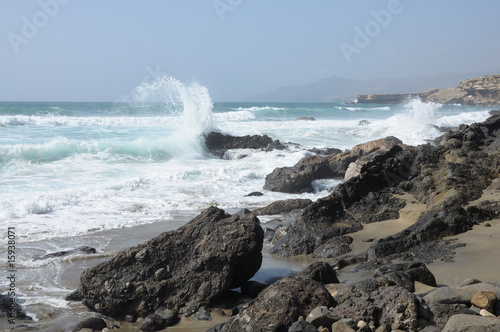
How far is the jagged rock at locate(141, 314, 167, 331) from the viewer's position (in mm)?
5098

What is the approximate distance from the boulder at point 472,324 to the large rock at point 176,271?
288 cm

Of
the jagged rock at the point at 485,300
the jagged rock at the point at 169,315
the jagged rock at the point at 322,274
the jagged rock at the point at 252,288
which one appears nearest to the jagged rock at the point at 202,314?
the jagged rock at the point at 169,315

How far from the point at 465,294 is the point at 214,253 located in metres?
2.84

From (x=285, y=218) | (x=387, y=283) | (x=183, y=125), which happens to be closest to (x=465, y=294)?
(x=387, y=283)

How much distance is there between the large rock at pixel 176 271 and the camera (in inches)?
215

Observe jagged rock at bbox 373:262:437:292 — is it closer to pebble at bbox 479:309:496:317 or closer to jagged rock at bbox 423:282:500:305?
jagged rock at bbox 423:282:500:305

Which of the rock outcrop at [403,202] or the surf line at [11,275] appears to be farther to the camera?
the rock outcrop at [403,202]

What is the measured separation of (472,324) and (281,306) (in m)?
1.58

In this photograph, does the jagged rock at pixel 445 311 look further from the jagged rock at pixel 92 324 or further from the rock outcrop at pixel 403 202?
the jagged rock at pixel 92 324

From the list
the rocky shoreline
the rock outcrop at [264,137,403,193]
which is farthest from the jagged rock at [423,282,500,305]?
the rock outcrop at [264,137,403,193]

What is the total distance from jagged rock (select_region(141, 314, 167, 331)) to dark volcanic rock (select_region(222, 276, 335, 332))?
1093 mm

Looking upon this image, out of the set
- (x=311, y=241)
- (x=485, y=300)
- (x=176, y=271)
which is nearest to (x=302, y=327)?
(x=485, y=300)

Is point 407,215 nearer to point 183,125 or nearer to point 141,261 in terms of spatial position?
point 141,261

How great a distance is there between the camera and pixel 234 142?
22172 mm
